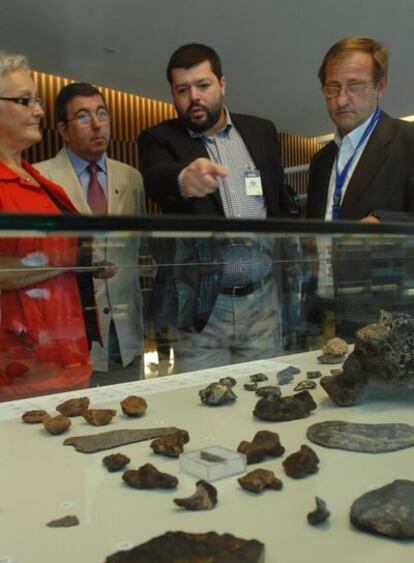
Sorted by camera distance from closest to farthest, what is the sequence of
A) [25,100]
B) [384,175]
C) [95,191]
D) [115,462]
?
1. [115,462]
2. [25,100]
3. [384,175]
4. [95,191]

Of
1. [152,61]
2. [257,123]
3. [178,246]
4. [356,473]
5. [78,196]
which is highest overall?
[152,61]

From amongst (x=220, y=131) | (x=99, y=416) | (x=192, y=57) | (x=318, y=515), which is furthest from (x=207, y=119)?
(x=318, y=515)

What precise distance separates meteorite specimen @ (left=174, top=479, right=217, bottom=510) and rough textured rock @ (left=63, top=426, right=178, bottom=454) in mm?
307

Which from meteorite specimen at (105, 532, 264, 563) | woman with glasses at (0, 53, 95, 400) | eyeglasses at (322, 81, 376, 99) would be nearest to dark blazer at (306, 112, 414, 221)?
eyeglasses at (322, 81, 376, 99)

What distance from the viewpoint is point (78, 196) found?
2.12 metres

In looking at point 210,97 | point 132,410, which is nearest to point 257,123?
point 210,97

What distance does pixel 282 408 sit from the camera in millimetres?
1386

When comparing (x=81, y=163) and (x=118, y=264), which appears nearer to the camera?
(x=118, y=264)

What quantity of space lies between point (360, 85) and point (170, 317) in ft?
3.79

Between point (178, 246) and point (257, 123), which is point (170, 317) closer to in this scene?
point (178, 246)

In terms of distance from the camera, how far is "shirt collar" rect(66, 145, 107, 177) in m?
2.17

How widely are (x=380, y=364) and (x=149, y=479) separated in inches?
28.2

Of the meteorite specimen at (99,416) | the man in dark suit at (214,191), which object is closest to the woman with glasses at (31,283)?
the meteorite specimen at (99,416)

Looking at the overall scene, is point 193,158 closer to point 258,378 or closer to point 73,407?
point 258,378
